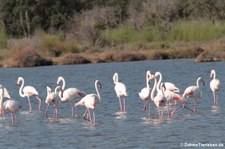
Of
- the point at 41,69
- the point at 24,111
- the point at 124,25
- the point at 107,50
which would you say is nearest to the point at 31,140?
the point at 24,111

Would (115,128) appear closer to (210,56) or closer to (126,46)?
(210,56)

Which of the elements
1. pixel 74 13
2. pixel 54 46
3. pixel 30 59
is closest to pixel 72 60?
pixel 30 59

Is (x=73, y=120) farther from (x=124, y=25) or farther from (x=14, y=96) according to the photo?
(x=124, y=25)

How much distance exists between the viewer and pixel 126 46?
43500 millimetres

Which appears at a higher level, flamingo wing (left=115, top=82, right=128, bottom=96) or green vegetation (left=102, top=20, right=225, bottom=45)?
green vegetation (left=102, top=20, right=225, bottom=45)

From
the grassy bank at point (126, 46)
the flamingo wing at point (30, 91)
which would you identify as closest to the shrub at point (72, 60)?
the grassy bank at point (126, 46)

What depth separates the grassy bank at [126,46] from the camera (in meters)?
39.5

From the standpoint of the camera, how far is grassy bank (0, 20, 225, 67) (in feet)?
129

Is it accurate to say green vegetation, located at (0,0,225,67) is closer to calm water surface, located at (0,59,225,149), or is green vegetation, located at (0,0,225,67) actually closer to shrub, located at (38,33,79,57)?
shrub, located at (38,33,79,57)

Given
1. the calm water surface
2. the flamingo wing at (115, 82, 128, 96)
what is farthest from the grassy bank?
the flamingo wing at (115, 82, 128, 96)

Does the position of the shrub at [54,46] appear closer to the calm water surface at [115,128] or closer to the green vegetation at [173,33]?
the green vegetation at [173,33]

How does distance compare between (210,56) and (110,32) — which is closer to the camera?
(210,56)

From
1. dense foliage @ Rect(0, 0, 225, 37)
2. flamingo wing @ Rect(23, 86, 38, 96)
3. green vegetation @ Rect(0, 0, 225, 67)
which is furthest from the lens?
dense foliage @ Rect(0, 0, 225, 37)

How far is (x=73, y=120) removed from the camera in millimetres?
18281
